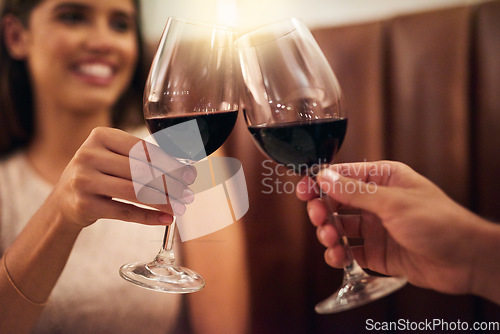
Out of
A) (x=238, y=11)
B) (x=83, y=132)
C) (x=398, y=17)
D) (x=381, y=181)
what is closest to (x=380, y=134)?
(x=398, y=17)

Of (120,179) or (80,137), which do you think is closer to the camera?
(120,179)

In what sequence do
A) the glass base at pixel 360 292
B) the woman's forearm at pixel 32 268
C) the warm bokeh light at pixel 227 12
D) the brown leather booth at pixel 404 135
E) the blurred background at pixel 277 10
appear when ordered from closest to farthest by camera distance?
the glass base at pixel 360 292
the woman's forearm at pixel 32 268
the brown leather booth at pixel 404 135
the blurred background at pixel 277 10
the warm bokeh light at pixel 227 12

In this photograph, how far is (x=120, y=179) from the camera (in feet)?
1.73

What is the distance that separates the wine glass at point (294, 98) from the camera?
45 cm

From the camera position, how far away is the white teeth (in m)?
1.10

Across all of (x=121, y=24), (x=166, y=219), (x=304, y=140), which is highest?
(x=121, y=24)

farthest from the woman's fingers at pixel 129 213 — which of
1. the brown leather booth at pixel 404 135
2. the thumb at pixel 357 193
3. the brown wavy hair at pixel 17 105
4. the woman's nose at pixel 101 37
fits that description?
the brown wavy hair at pixel 17 105

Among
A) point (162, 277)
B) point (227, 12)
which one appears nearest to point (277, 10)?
point (227, 12)

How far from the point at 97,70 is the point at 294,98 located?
83 centimetres

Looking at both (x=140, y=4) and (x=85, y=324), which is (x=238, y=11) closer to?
(x=140, y=4)

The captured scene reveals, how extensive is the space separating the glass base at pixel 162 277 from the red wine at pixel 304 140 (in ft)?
0.66

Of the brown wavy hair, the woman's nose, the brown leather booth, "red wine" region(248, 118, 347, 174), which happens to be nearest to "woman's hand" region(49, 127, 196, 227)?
"red wine" region(248, 118, 347, 174)

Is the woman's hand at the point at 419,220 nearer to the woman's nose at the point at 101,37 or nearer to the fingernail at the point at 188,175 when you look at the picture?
the fingernail at the point at 188,175

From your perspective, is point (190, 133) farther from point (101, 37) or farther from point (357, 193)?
point (101, 37)
